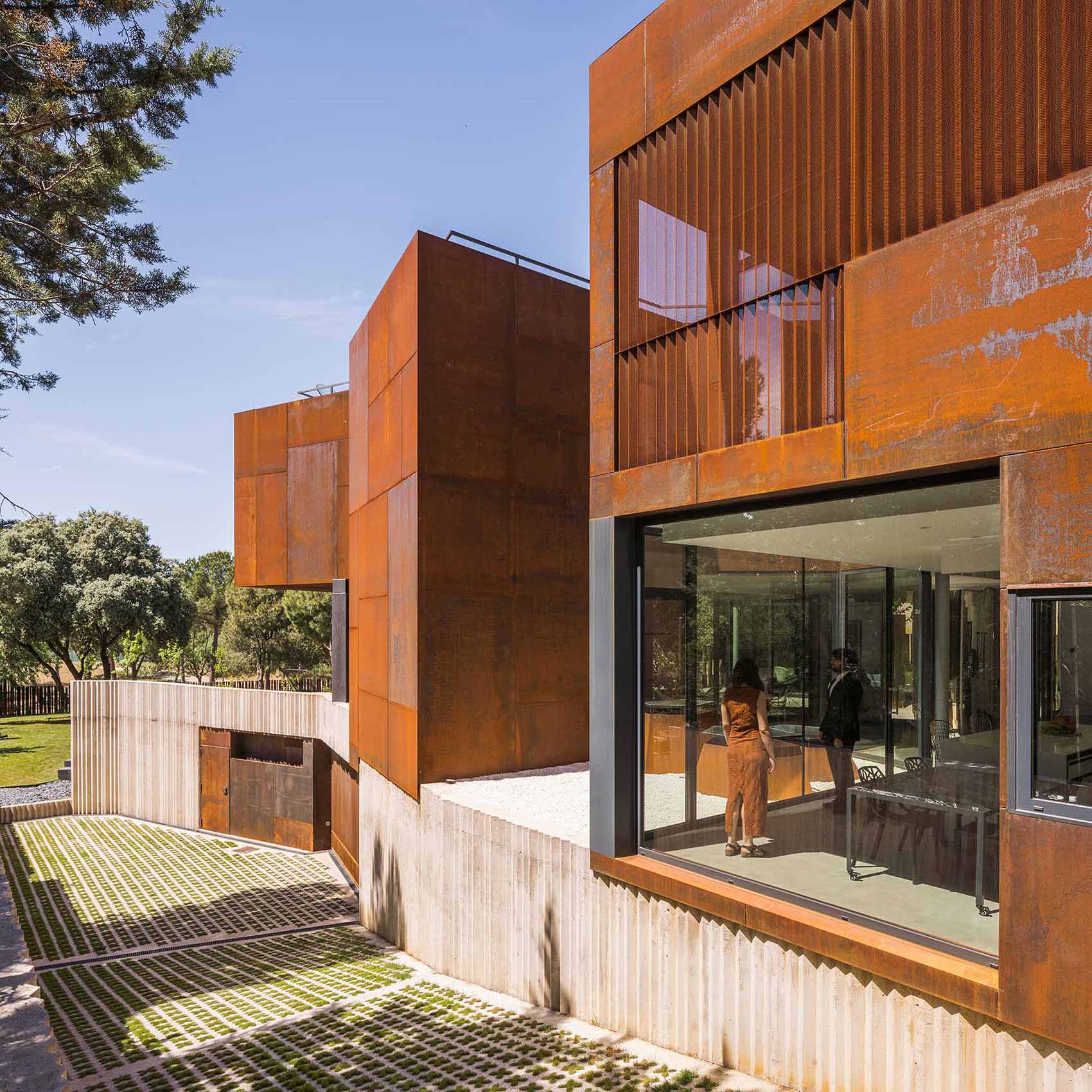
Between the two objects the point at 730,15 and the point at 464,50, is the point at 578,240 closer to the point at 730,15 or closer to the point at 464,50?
the point at 464,50

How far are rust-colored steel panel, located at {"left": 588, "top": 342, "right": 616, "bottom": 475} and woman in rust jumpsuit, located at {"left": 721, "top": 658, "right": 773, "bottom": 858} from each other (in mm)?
2248

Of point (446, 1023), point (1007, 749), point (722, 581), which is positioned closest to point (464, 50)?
point (722, 581)

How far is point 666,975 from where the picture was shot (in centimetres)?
677

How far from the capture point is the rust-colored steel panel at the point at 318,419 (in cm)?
1755

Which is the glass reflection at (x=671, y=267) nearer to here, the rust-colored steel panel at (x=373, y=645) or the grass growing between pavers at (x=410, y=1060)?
the grass growing between pavers at (x=410, y=1060)

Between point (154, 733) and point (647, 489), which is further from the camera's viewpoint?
point (154, 733)

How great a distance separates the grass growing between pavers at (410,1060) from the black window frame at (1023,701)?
3.24 meters

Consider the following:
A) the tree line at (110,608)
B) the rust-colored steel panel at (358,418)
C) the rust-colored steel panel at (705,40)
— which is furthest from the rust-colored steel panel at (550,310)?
the tree line at (110,608)

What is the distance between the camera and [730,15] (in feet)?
21.6

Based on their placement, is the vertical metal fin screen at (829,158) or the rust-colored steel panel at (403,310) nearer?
the vertical metal fin screen at (829,158)

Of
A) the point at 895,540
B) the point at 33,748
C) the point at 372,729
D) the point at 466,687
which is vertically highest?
the point at 895,540

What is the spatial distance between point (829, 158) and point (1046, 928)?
15.9 ft

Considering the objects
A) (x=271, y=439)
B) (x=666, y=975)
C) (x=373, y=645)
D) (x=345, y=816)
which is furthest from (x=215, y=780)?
(x=666, y=975)

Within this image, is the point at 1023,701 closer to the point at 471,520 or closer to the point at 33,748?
Result: the point at 471,520
